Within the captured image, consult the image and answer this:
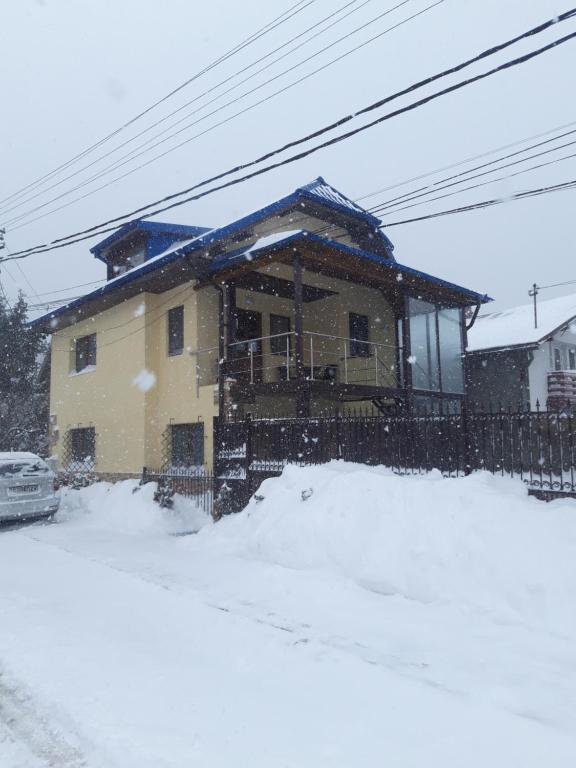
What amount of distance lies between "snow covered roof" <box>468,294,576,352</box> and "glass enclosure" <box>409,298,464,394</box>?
11.9 feet

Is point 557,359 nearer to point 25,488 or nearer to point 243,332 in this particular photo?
point 243,332

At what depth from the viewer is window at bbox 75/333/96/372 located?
18.1 m

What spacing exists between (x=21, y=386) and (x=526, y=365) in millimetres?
18822

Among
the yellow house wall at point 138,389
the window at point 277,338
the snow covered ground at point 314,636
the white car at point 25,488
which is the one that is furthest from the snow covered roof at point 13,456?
the window at point 277,338

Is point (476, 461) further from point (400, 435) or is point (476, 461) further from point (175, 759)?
point (175, 759)

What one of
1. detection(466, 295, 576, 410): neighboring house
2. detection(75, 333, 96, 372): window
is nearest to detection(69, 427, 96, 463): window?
detection(75, 333, 96, 372): window

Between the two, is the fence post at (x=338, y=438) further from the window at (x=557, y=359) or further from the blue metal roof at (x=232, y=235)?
the window at (x=557, y=359)

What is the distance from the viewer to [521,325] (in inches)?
923

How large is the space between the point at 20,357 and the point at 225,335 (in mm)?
11432

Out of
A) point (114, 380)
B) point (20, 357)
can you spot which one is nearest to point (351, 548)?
point (114, 380)

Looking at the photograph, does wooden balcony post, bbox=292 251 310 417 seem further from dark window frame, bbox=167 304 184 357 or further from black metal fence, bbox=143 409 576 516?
dark window frame, bbox=167 304 184 357

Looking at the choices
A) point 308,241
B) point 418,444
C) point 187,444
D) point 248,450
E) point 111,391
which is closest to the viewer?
point 418,444

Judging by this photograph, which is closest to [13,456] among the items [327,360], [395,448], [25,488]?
[25,488]

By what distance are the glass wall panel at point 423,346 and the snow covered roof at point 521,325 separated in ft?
16.2
